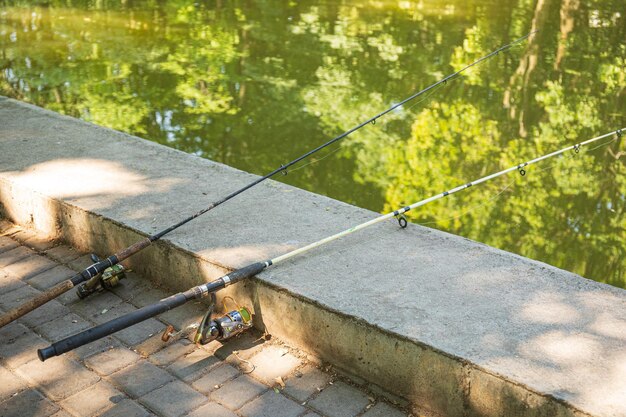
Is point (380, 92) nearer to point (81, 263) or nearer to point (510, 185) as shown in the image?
point (510, 185)

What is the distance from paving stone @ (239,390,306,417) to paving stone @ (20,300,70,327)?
1.11 metres

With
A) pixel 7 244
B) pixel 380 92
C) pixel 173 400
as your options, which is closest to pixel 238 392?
pixel 173 400

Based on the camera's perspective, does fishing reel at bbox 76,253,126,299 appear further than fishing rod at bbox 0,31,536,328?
Yes

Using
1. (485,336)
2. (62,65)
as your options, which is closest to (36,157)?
(485,336)

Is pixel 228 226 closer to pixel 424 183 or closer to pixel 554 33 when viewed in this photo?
pixel 424 183

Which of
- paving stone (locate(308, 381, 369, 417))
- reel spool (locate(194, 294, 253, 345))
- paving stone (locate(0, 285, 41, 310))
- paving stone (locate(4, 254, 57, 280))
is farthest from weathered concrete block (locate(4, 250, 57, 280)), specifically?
paving stone (locate(308, 381, 369, 417))

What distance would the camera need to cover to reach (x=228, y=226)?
3.69 m

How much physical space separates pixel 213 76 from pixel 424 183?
351 cm

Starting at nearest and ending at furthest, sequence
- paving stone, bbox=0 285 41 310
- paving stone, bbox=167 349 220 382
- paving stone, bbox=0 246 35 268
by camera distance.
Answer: paving stone, bbox=167 349 220 382
paving stone, bbox=0 285 41 310
paving stone, bbox=0 246 35 268

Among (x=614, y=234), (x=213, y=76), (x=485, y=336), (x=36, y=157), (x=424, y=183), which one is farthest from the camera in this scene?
(x=213, y=76)

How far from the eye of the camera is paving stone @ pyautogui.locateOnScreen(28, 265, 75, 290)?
145 inches

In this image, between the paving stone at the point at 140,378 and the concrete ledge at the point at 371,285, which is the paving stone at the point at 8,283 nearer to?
the concrete ledge at the point at 371,285

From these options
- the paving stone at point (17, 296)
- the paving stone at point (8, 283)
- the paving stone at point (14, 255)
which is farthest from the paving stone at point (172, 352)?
the paving stone at point (14, 255)

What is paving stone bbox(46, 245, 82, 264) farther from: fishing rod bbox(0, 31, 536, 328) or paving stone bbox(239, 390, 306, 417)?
paving stone bbox(239, 390, 306, 417)
